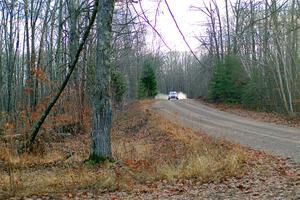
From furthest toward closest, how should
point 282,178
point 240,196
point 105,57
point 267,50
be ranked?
point 267,50, point 105,57, point 282,178, point 240,196

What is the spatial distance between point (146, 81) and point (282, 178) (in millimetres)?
47144

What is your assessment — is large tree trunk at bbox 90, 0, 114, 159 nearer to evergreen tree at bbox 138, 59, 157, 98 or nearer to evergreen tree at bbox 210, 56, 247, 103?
evergreen tree at bbox 210, 56, 247, 103

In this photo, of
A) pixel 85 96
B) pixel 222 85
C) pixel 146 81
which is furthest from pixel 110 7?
pixel 146 81

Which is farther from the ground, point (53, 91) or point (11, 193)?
point (53, 91)

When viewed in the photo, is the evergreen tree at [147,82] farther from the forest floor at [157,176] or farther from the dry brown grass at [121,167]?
the forest floor at [157,176]

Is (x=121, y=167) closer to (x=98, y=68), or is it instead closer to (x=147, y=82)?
(x=98, y=68)

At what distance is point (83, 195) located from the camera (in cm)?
833

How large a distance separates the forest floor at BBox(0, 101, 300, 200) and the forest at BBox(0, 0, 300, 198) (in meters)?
1.05

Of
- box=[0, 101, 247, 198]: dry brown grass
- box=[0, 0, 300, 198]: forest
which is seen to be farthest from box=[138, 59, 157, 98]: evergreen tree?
box=[0, 101, 247, 198]: dry brown grass

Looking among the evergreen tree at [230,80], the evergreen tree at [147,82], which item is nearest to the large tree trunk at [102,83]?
the evergreen tree at [230,80]

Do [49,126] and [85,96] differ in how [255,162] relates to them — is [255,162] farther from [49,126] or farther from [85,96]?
[85,96]

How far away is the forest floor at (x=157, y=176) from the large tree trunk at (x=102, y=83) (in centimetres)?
81

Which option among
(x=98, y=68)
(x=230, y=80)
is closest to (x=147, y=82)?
(x=230, y=80)

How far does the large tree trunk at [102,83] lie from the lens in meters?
10.9
